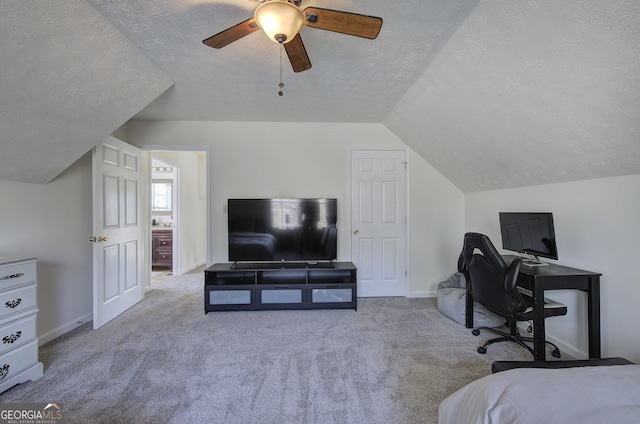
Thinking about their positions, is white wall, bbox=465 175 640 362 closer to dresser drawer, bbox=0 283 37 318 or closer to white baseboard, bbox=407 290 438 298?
white baseboard, bbox=407 290 438 298

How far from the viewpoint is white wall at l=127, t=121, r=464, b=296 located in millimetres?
3660

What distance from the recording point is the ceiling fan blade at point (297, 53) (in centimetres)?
158

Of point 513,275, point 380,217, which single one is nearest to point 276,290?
point 380,217

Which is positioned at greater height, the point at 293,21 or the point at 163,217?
the point at 293,21

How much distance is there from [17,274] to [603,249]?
13.6 feet

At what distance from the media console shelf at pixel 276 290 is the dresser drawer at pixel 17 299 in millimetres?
1470

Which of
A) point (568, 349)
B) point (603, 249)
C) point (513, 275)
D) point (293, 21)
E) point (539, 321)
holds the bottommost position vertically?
point (568, 349)

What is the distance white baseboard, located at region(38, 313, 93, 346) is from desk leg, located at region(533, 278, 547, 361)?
162 inches

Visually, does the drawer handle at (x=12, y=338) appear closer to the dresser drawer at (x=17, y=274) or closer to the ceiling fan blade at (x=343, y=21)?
the dresser drawer at (x=17, y=274)

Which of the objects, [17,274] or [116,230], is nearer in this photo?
[17,274]

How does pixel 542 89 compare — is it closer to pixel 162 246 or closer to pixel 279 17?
pixel 279 17

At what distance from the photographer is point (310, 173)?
3742mm

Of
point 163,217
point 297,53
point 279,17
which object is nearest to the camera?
point 279,17

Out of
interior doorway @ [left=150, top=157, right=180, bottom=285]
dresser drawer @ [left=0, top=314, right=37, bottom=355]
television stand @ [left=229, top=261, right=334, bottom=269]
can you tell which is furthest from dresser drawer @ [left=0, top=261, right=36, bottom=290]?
interior doorway @ [left=150, top=157, right=180, bottom=285]
